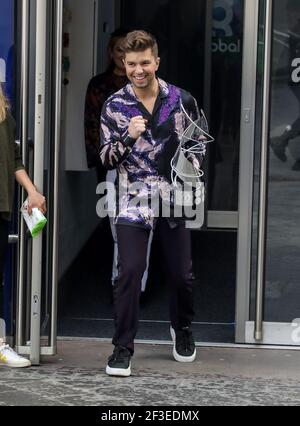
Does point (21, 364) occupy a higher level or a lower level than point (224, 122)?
lower

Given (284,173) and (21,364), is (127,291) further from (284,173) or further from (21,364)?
(284,173)

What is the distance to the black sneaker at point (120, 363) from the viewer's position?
5.14 metres

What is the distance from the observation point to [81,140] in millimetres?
7324

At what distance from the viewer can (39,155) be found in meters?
5.14

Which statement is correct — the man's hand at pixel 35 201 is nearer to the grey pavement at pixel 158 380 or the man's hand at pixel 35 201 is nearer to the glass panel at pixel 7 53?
the glass panel at pixel 7 53

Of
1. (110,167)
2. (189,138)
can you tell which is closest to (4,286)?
(110,167)

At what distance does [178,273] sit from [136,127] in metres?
0.90

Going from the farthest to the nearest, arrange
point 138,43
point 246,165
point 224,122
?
point 224,122 → point 246,165 → point 138,43

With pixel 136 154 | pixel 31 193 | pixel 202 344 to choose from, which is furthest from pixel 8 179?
pixel 202 344

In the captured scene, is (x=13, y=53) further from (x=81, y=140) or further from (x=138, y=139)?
(x=81, y=140)

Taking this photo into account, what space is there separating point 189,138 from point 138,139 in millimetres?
293

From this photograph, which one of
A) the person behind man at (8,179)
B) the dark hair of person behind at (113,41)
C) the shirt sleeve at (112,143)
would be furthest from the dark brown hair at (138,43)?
the dark hair of person behind at (113,41)

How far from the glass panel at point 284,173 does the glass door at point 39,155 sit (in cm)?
127

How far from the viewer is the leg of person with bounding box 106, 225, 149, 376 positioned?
199 inches
